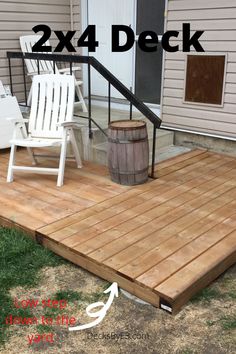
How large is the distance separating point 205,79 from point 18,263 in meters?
2.94

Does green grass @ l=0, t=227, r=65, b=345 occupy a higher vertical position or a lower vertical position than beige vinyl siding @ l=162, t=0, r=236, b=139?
lower

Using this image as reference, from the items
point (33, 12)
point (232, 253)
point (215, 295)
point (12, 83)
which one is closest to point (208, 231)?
point (232, 253)

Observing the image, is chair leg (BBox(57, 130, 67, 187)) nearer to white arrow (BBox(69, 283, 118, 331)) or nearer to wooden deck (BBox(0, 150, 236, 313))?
wooden deck (BBox(0, 150, 236, 313))

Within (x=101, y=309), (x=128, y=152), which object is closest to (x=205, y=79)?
(x=128, y=152)

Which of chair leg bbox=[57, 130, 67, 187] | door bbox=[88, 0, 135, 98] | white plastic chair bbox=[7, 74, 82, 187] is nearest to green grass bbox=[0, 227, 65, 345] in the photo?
chair leg bbox=[57, 130, 67, 187]

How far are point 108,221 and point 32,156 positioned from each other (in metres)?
1.44

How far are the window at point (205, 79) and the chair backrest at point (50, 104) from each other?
4.76 ft

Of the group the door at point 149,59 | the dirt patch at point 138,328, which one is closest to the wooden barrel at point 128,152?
the dirt patch at point 138,328

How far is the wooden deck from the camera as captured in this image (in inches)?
92.1

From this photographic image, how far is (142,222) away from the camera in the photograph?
2938 mm

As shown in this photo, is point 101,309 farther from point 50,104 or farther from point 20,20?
point 20,20

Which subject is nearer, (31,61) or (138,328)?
(138,328)

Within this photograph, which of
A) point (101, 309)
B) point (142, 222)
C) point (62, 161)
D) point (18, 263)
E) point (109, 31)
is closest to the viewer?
point (101, 309)

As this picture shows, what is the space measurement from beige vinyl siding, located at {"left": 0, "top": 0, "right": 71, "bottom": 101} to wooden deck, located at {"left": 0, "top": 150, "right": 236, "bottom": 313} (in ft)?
5.63
